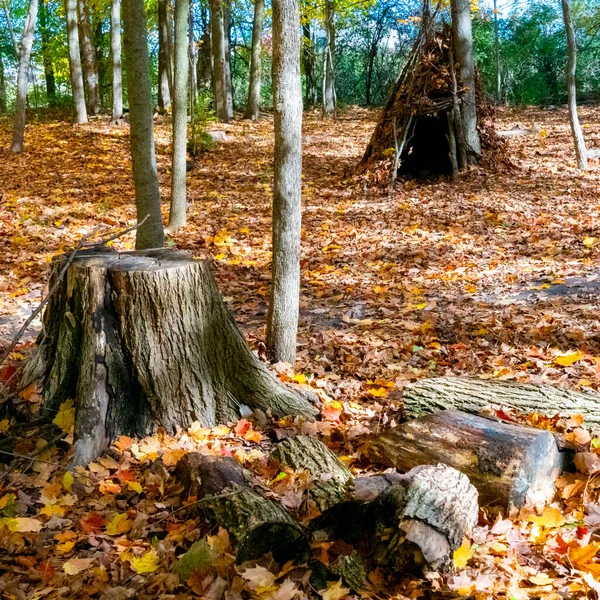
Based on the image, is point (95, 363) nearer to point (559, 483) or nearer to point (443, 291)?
point (559, 483)

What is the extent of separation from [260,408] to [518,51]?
24496 millimetres

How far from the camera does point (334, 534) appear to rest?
2.84 m

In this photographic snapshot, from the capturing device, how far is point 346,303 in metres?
6.43

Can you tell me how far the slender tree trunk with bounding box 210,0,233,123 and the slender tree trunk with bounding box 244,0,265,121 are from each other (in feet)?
3.23

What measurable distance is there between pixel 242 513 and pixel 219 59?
16.9 m

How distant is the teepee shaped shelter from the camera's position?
1109 cm

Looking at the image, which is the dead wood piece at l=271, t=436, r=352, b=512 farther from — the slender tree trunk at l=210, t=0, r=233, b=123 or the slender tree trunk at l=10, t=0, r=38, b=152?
the slender tree trunk at l=210, t=0, r=233, b=123

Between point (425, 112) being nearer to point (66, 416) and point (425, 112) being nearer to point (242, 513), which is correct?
point (66, 416)

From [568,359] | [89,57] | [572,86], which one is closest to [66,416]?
[568,359]

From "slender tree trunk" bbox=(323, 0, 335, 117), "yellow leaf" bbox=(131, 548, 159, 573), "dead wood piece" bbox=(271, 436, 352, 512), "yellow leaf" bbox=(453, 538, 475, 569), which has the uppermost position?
"slender tree trunk" bbox=(323, 0, 335, 117)

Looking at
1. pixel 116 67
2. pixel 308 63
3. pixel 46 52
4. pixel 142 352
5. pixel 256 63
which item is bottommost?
pixel 142 352

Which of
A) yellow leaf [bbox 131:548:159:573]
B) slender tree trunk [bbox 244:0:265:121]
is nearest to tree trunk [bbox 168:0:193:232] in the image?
yellow leaf [bbox 131:548:159:573]

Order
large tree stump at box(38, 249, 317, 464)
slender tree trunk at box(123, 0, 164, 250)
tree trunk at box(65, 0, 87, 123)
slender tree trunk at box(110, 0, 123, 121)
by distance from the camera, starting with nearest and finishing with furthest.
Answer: large tree stump at box(38, 249, 317, 464)
slender tree trunk at box(123, 0, 164, 250)
tree trunk at box(65, 0, 87, 123)
slender tree trunk at box(110, 0, 123, 121)

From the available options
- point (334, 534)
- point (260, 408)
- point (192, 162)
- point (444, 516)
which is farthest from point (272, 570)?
point (192, 162)
